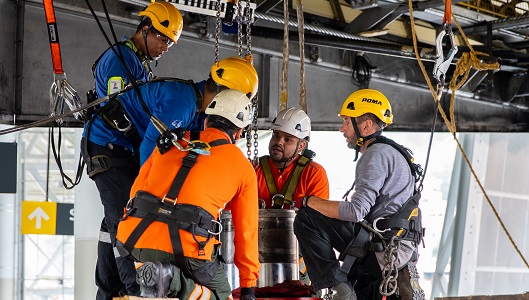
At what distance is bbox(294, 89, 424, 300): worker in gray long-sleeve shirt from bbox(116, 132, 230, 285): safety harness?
1.12 m

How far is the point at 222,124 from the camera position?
442cm

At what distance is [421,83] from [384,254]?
4749 millimetres

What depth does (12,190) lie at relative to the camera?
7461mm

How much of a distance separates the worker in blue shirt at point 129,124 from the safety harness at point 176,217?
668mm

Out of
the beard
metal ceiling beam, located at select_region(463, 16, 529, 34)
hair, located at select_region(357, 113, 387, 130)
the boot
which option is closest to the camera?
the boot

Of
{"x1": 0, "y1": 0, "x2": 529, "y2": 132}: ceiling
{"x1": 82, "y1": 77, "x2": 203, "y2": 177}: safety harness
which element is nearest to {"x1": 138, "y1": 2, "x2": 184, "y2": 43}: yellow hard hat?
{"x1": 82, "y1": 77, "x2": 203, "y2": 177}: safety harness

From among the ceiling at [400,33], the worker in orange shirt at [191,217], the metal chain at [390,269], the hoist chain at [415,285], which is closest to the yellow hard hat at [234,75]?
the worker in orange shirt at [191,217]

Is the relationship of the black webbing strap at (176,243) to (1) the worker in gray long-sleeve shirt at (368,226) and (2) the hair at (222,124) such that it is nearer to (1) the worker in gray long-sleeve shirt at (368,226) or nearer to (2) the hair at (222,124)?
(2) the hair at (222,124)

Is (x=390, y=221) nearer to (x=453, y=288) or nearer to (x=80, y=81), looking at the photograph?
(x=80, y=81)

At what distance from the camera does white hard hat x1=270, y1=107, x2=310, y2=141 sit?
6.16 m

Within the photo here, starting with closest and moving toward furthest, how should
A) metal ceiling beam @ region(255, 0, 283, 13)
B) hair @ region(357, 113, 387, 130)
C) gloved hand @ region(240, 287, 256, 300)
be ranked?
1. gloved hand @ region(240, 287, 256, 300)
2. hair @ region(357, 113, 387, 130)
3. metal ceiling beam @ region(255, 0, 283, 13)

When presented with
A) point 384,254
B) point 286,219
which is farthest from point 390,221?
point 286,219

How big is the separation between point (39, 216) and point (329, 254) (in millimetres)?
5769

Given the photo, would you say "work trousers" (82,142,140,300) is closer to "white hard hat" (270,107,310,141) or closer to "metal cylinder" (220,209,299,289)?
"metal cylinder" (220,209,299,289)
